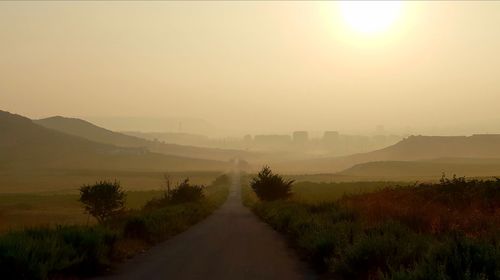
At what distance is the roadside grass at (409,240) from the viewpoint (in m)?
9.47

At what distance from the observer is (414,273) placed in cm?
907

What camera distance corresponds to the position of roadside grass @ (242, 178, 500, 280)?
9.47 meters

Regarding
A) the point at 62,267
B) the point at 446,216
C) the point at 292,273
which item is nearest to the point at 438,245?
the point at 292,273

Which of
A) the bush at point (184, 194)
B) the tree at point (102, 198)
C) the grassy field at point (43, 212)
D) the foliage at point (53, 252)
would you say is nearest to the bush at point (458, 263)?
the foliage at point (53, 252)

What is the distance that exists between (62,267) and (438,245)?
9.06m

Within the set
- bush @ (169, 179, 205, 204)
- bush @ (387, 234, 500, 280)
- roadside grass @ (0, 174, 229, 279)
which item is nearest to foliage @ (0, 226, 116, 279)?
roadside grass @ (0, 174, 229, 279)

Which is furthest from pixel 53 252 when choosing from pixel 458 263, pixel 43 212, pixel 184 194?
pixel 43 212

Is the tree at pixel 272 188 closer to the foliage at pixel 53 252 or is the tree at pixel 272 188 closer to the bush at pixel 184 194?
the bush at pixel 184 194

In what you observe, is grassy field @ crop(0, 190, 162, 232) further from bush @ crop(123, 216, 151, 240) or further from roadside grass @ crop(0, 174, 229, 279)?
roadside grass @ crop(0, 174, 229, 279)

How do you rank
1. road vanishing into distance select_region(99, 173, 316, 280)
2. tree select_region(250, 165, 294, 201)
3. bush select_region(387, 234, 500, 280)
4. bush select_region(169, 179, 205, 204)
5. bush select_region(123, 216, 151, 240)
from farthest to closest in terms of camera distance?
tree select_region(250, 165, 294, 201), bush select_region(169, 179, 205, 204), bush select_region(123, 216, 151, 240), road vanishing into distance select_region(99, 173, 316, 280), bush select_region(387, 234, 500, 280)

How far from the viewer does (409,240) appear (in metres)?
13.1

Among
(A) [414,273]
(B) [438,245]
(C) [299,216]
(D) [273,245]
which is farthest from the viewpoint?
(C) [299,216]

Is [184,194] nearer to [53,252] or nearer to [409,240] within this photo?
[53,252]

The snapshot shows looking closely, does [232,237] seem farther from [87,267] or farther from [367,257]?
[367,257]
